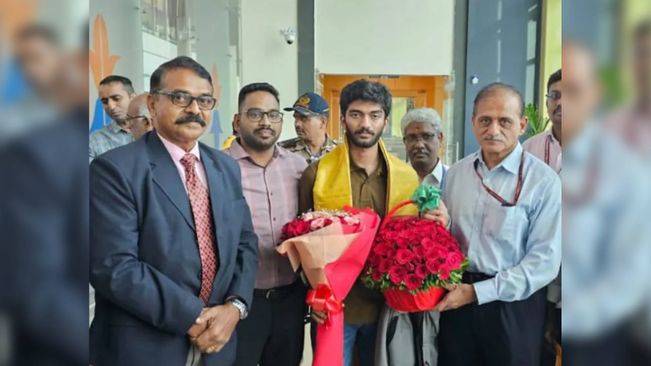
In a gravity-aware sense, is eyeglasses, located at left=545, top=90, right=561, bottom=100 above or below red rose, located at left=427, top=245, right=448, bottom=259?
above

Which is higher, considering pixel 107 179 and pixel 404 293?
pixel 107 179

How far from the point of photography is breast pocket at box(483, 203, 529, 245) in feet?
5.05

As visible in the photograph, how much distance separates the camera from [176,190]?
1.36m

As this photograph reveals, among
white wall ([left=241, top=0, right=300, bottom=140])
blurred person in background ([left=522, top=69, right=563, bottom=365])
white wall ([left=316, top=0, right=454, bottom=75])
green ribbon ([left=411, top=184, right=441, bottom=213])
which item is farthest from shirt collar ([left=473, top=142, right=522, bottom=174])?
white wall ([left=316, top=0, right=454, bottom=75])

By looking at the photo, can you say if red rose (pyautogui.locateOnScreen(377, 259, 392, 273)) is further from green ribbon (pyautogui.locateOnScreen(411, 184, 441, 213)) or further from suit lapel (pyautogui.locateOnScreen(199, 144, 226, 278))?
suit lapel (pyautogui.locateOnScreen(199, 144, 226, 278))

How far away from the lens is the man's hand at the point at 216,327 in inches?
54.7

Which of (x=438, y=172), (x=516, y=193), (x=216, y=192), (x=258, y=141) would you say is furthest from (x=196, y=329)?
(x=438, y=172)

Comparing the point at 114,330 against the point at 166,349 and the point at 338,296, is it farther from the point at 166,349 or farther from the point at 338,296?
the point at 338,296

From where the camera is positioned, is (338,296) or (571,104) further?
(338,296)

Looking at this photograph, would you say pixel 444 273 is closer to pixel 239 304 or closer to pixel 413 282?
pixel 413 282

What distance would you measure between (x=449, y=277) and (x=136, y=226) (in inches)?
37.1

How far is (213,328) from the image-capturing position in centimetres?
140

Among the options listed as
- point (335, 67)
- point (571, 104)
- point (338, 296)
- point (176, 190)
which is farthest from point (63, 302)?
point (335, 67)

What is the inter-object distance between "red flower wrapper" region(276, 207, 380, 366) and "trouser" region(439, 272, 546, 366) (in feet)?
1.27
